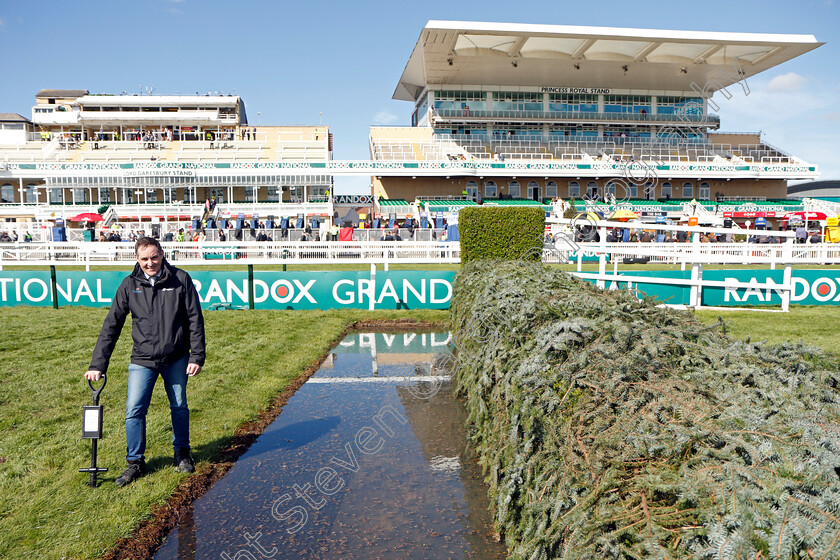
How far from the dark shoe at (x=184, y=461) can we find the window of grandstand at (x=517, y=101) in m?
52.2

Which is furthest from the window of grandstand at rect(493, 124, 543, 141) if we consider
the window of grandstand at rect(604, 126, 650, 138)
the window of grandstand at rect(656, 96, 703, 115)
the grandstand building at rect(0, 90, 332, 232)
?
the grandstand building at rect(0, 90, 332, 232)

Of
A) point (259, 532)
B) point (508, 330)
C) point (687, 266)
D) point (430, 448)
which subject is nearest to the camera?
point (259, 532)

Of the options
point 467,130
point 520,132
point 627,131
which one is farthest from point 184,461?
point 627,131

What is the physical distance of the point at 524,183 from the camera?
167 feet

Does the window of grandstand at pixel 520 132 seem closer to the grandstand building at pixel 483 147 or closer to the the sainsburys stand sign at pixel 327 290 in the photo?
the grandstand building at pixel 483 147

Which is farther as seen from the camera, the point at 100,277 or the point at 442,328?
the point at 100,277

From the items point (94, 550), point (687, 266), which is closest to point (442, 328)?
point (94, 550)

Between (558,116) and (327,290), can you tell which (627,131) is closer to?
(558,116)

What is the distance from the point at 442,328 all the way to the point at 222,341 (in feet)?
13.4

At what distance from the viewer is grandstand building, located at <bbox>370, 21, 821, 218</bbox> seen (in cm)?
4381

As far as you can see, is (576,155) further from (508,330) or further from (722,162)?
(508,330)

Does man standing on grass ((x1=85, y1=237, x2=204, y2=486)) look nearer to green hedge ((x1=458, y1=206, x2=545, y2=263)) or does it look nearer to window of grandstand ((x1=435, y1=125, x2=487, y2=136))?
green hedge ((x1=458, y1=206, x2=545, y2=263))

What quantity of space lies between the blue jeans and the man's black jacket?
0.08 metres

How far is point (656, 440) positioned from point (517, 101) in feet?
179
